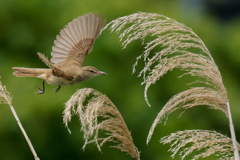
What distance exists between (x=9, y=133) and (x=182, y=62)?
17.6 feet

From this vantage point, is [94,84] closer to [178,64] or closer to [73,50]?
[73,50]

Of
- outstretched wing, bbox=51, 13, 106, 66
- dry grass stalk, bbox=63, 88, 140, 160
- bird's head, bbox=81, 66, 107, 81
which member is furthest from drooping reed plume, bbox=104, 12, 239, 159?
outstretched wing, bbox=51, 13, 106, 66

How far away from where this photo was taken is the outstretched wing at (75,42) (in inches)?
174

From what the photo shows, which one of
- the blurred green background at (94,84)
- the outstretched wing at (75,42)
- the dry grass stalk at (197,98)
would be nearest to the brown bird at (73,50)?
the outstretched wing at (75,42)

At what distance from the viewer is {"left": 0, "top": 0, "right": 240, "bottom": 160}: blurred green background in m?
7.68

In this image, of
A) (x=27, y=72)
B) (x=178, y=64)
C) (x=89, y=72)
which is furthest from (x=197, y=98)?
(x=27, y=72)

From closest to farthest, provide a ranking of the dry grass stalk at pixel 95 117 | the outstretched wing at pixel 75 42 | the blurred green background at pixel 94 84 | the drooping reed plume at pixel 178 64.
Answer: the dry grass stalk at pixel 95 117, the drooping reed plume at pixel 178 64, the outstretched wing at pixel 75 42, the blurred green background at pixel 94 84

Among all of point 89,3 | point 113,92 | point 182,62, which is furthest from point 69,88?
point 182,62

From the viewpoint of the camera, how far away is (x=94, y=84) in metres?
7.56

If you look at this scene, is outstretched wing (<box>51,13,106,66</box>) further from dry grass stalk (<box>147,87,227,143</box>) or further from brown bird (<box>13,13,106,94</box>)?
dry grass stalk (<box>147,87,227,143</box>)

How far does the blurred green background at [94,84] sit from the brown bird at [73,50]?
2810 mm

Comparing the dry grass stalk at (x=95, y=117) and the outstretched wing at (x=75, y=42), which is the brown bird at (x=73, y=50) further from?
the dry grass stalk at (x=95, y=117)

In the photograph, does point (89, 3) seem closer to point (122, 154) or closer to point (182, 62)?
point (122, 154)

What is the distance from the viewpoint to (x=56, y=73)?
391 cm
